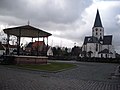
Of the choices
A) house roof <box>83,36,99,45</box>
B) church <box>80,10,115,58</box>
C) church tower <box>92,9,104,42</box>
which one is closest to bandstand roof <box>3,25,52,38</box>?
church <box>80,10,115,58</box>

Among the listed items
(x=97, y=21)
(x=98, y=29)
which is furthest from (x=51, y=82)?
(x=97, y=21)

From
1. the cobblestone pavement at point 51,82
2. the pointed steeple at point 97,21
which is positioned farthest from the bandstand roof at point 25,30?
the pointed steeple at point 97,21

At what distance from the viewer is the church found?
104 metres

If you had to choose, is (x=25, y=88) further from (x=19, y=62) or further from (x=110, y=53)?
(x=110, y=53)

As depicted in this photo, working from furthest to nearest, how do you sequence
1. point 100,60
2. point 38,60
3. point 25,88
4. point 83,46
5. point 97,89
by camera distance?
1. point 83,46
2. point 100,60
3. point 38,60
4. point 97,89
5. point 25,88

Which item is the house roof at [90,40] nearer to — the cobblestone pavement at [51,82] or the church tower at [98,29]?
the church tower at [98,29]

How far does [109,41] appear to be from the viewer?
10669 cm

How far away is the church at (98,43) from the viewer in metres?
104

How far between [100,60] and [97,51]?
Result: 42790 millimetres

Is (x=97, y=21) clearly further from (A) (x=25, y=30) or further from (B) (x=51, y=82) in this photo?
(B) (x=51, y=82)

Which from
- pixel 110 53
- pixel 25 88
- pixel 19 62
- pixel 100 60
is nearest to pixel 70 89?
pixel 25 88

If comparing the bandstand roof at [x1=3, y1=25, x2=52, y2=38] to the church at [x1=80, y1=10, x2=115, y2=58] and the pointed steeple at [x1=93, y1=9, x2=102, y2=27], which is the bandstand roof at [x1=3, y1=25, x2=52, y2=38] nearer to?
the church at [x1=80, y1=10, x2=115, y2=58]

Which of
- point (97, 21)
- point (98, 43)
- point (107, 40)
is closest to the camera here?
point (98, 43)

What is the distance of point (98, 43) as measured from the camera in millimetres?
104812
